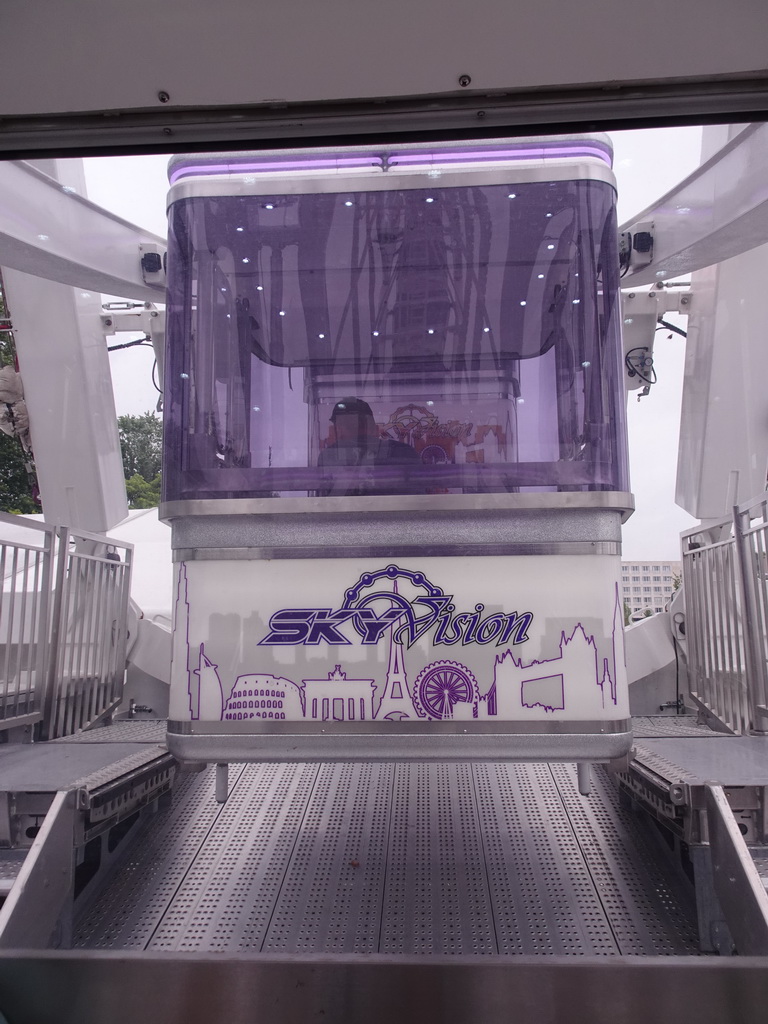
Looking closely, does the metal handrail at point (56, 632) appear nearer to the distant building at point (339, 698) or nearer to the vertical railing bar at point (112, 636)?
the vertical railing bar at point (112, 636)

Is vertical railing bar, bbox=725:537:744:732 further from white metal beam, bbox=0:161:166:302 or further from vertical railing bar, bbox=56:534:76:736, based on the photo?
white metal beam, bbox=0:161:166:302

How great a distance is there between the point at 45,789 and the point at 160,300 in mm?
3505

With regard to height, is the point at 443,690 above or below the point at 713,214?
below

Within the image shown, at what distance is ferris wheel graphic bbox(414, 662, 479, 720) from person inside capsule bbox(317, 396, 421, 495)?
27.1 inches

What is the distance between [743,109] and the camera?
246cm

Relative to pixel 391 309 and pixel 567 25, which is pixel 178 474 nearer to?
pixel 391 309

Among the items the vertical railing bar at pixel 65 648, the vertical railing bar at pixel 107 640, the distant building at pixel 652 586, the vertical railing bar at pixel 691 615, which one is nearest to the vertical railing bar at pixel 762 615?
the distant building at pixel 652 586

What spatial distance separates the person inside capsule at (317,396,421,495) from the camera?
3232 millimetres

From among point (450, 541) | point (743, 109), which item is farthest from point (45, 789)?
point (743, 109)

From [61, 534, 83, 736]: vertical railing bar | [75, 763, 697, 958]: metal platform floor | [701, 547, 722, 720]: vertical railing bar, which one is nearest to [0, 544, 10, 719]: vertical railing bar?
[61, 534, 83, 736]: vertical railing bar

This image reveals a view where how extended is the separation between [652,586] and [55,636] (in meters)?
3.78

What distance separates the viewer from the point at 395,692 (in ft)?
10.2

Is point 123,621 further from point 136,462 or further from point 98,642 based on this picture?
point 136,462

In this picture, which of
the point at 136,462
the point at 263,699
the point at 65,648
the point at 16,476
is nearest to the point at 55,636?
the point at 65,648
